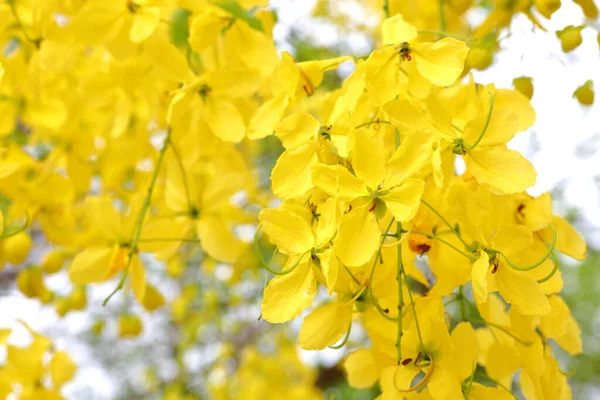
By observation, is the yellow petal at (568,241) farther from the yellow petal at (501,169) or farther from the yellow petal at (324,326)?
the yellow petal at (324,326)

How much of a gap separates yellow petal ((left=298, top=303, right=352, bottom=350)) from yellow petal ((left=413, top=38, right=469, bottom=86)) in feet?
0.79

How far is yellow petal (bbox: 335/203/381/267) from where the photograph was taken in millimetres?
522

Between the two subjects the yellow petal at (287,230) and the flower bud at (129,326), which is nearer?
the yellow petal at (287,230)

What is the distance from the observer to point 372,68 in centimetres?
61

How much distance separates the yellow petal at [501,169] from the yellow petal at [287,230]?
6.6 inches

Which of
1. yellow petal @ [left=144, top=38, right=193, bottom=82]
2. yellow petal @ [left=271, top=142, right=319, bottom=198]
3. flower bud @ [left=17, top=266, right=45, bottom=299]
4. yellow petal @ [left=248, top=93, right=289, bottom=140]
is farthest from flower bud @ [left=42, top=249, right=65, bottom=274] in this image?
yellow petal @ [left=271, top=142, right=319, bottom=198]

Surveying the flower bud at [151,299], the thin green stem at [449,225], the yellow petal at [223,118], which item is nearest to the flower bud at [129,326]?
the flower bud at [151,299]

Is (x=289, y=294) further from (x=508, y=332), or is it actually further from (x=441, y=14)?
(x=441, y=14)

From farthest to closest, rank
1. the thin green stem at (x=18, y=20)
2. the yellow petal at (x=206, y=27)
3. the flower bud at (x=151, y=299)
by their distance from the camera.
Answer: the flower bud at (x=151, y=299)
the thin green stem at (x=18, y=20)
the yellow petal at (x=206, y=27)

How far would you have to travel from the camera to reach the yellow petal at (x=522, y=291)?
1.82ft

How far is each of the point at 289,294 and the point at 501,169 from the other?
23 cm

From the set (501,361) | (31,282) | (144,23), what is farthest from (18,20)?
(501,361)

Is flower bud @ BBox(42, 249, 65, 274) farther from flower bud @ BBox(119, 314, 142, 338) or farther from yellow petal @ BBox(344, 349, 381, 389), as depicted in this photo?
yellow petal @ BBox(344, 349, 381, 389)

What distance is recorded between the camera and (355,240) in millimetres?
527
